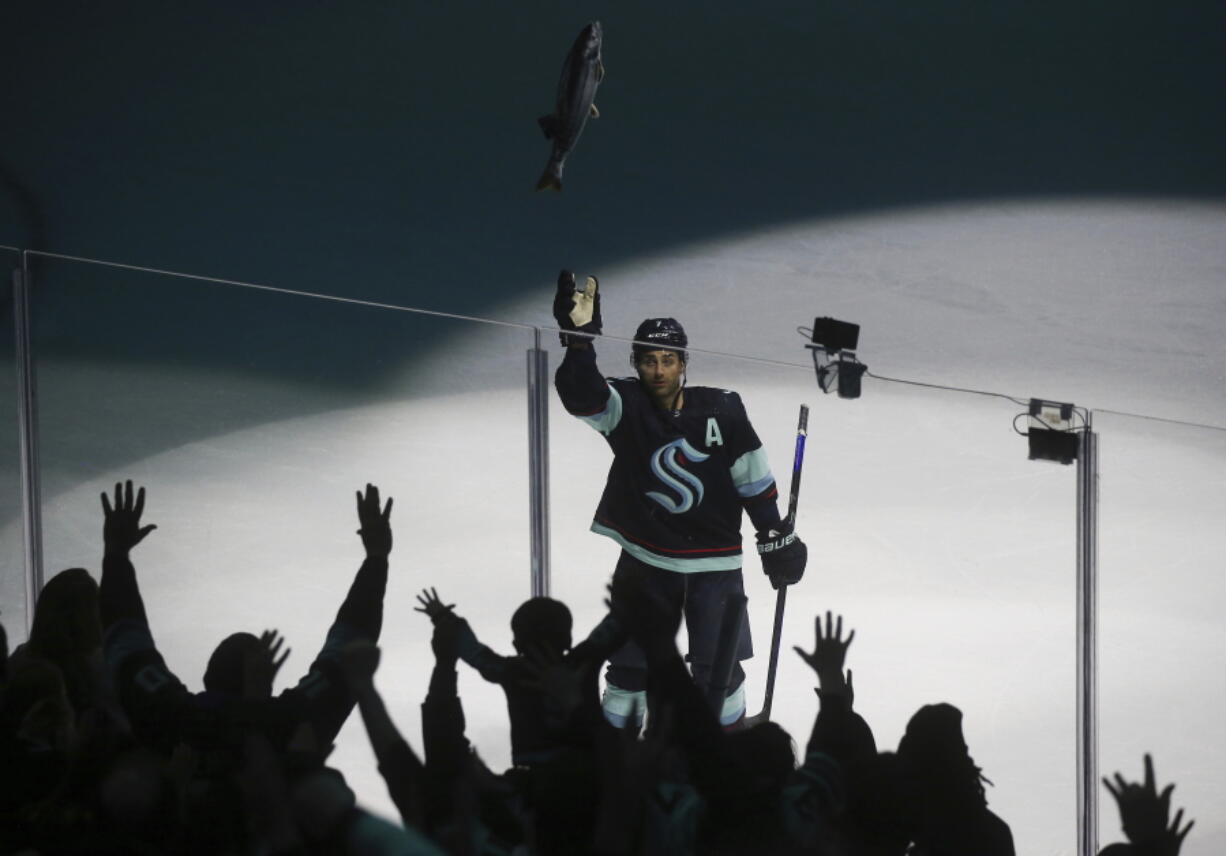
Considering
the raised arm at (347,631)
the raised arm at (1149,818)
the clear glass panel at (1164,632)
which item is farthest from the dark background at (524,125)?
the raised arm at (1149,818)

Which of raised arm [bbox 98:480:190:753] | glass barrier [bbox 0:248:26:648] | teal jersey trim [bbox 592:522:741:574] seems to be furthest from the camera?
teal jersey trim [bbox 592:522:741:574]

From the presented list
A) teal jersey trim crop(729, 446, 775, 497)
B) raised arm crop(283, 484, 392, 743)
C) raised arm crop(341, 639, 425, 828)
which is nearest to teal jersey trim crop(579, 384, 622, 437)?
teal jersey trim crop(729, 446, 775, 497)

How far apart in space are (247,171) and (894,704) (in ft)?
17.9

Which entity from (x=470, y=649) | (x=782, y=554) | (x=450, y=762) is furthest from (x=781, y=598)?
(x=450, y=762)

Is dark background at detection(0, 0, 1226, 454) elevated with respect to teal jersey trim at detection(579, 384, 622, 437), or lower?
elevated

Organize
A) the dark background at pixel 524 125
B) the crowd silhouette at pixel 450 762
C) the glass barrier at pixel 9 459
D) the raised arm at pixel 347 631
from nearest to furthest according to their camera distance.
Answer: the crowd silhouette at pixel 450 762
the raised arm at pixel 347 631
the glass barrier at pixel 9 459
the dark background at pixel 524 125

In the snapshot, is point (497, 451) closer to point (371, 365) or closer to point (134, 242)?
point (371, 365)

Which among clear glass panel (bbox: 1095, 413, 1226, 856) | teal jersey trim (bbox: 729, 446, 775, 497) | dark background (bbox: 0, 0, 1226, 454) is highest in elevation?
dark background (bbox: 0, 0, 1226, 454)

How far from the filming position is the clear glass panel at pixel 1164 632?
15.5ft

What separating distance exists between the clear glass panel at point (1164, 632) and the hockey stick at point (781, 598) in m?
0.88

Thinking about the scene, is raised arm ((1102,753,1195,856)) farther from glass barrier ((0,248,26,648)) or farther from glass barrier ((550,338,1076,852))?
glass barrier ((0,248,26,648))

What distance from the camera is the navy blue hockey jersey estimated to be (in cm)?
454

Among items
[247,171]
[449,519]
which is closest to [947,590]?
[449,519]

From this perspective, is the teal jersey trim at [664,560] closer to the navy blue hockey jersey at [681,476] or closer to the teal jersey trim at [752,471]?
the navy blue hockey jersey at [681,476]
